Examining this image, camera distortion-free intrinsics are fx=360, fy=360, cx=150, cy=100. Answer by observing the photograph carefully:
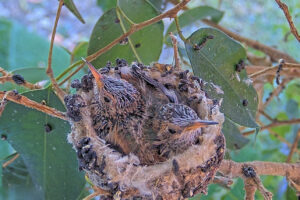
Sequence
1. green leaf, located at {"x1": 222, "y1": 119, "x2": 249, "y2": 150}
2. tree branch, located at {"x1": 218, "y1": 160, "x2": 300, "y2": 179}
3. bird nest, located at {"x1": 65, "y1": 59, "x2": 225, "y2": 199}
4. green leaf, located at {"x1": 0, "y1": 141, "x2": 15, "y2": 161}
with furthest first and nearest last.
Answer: green leaf, located at {"x1": 222, "y1": 119, "x2": 249, "y2": 150}, green leaf, located at {"x1": 0, "y1": 141, "x2": 15, "y2": 161}, tree branch, located at {"x1": 218, "y1": 160, "x2": 300, "y2": 179}, bird nest, located at {"x1": 65, "y1": 59, "x2": 225, "y2": 199}

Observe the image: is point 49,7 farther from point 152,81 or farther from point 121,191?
point 121,191

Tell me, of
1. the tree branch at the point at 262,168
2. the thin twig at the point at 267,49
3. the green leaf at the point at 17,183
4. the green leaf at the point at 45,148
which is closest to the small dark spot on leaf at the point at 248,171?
the tree branch at the point at 262,168

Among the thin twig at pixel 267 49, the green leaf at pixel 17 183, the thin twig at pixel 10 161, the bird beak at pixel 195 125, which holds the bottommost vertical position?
the thin twig at pixel 267 49

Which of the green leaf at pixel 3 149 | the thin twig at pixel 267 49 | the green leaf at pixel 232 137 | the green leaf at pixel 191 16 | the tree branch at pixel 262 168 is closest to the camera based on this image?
the tree branch at pixel 262 168

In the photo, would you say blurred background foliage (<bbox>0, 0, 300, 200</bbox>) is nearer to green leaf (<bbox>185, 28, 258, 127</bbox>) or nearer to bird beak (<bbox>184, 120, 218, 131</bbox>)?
green leaf (<bbox>185, 28, 258, 127</bbox>)

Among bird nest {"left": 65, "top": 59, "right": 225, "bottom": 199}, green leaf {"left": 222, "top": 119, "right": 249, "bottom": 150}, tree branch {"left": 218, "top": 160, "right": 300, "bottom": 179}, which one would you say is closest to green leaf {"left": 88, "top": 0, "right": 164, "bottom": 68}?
bird nest {"left": 65, "top": 59, "right": 225, "bottom": 199}

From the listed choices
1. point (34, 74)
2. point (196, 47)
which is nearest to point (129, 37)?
point (196, 47)

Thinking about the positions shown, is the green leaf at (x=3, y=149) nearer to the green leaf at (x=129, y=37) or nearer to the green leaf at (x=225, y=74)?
the green leaf at (x=129, y=37)
